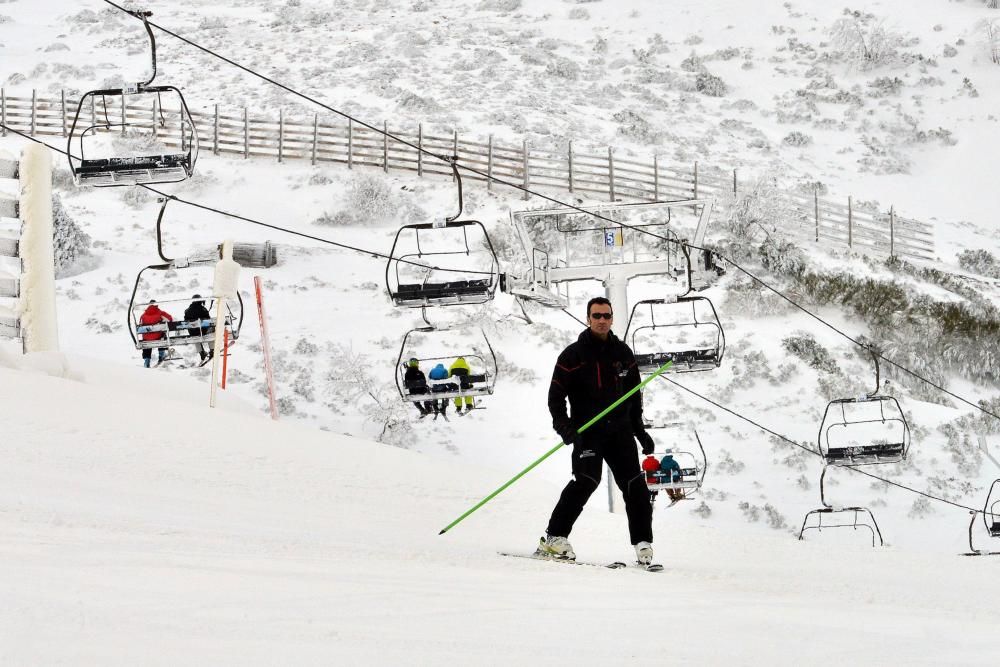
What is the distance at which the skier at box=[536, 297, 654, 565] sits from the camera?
629 centimetres

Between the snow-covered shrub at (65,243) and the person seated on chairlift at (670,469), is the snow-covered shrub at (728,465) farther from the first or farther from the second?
the snow-covered shrub at (65,243)

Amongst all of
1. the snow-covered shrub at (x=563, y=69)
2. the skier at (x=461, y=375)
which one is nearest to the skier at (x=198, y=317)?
the skier at (x=461, y=375)

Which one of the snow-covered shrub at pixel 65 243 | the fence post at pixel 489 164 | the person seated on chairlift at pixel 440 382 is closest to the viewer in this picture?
the person seated on chairlift at pixel 440 382

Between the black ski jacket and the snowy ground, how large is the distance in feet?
2.95

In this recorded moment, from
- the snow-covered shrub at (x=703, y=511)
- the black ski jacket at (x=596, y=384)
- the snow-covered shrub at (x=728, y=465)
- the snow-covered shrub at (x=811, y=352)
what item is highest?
the black ski jacket at (x=596, y=384)

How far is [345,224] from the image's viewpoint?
29688mm

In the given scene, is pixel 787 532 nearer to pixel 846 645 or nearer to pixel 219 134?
pixel 846 645

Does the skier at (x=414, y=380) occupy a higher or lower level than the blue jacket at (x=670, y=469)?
higher

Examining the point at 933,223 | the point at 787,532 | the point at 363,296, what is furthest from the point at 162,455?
the point at 933,223

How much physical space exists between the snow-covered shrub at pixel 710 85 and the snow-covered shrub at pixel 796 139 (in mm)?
3842

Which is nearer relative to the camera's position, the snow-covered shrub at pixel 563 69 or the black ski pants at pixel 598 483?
the black ski pants at pixel 598 483

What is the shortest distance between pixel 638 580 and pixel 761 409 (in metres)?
17.6

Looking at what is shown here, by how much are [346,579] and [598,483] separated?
2.26 meters

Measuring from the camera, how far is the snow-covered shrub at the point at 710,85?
41844mm
